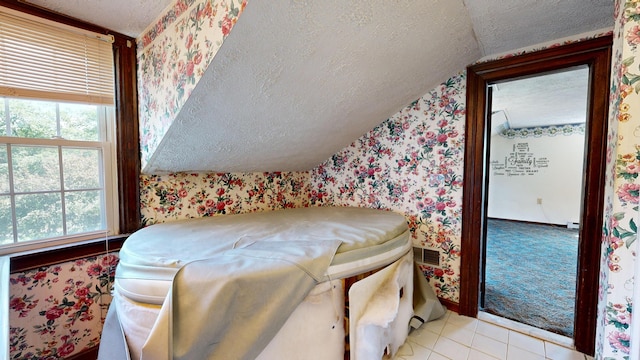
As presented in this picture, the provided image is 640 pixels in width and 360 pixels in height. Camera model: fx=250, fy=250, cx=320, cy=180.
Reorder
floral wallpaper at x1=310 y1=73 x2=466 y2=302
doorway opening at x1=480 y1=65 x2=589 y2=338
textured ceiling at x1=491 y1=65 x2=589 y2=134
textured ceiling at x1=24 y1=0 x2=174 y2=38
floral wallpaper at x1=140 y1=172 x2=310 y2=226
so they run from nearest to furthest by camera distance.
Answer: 1. textured ceiling at x1=24 y1=0 x2=174 y2=38
2. floral wallpaper at x1=140 y1=172 x2=310 y2=226
3. floral wallpaper at x1=310 y1=73 x2=466 y2=302
4. doorway opening at x1=480 y1=65 x2=589 y2=338
5. textured ceiling at x1=491 y1=65 x2=589 y2=134

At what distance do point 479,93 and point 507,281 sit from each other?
188 centimetres

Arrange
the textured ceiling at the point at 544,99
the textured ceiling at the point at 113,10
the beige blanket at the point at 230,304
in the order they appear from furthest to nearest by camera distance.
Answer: the textured ceiling at the point at 544,99 < the textured ceiling at the point at 113,10 < the beige blanket at the point at 230,304

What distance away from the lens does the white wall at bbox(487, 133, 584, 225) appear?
15.0 ft

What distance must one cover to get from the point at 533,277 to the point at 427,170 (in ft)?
5.93

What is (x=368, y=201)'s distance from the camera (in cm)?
225

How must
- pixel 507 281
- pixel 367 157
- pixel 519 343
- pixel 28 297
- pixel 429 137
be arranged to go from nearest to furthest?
pixel 28 297
pixel 519 343
pixel 429 137
pixel 367 157
pixel 507 281

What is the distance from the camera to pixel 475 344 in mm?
1521

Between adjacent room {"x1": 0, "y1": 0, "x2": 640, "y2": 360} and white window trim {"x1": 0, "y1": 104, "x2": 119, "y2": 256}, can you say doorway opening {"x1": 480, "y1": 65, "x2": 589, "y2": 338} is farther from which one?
white window trim {"x1": 0, "y1": 104, "x2": 119, "y2": 256}

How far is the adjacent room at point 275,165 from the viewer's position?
0.88 m

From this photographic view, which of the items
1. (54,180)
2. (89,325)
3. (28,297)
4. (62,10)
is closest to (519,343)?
(89,325)

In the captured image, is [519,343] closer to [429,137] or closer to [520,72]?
[429,137]

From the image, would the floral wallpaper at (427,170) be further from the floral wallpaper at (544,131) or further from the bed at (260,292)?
the floral wallpaper at (544,131)

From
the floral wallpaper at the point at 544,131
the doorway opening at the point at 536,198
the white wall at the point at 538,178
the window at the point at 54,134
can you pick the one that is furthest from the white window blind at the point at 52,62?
the floral wallpaper at the point at 544,131

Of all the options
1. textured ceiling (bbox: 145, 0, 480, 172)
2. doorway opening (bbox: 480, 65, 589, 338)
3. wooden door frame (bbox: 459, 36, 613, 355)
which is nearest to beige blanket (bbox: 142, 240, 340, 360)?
textured ceiling (bbox: 145, 0, 480, 172)
